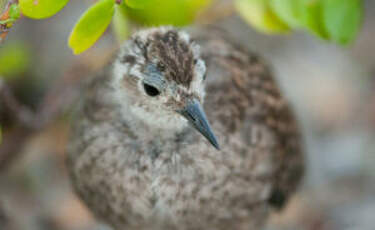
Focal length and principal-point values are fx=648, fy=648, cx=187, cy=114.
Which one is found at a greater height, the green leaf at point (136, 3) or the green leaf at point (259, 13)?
the green leaf at point (259, 13)

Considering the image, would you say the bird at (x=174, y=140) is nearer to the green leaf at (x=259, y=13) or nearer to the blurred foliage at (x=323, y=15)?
the green leaf at (x=259, y=13)

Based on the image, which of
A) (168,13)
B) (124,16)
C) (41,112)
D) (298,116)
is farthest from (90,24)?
(298,116)

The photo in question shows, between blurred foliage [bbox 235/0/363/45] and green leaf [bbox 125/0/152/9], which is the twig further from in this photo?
blurred foliage [bbox 235/0/363/45]

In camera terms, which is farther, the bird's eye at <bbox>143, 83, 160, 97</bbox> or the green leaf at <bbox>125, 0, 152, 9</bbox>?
the bird's eye at <bbox>143, 83, 160, 97</bbox>

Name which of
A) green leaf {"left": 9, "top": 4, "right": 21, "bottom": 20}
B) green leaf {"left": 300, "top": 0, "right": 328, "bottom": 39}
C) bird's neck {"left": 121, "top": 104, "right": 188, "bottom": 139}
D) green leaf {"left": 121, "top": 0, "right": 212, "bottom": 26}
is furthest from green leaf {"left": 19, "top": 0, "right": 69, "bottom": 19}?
green leaf {"left": 300, "top": 0, "right": 328, "bottom": 39}

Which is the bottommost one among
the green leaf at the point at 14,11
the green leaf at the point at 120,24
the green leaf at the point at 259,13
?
the green leaf at the point at 14,11

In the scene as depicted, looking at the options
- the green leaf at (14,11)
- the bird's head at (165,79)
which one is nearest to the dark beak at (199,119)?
the bird's head at (165,79)
